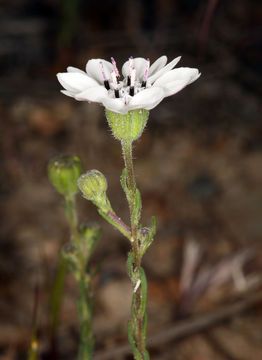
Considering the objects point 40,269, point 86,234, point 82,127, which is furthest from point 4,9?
point 86,234

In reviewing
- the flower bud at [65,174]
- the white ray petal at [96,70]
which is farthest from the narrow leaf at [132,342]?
the white ray petal at [96,70]

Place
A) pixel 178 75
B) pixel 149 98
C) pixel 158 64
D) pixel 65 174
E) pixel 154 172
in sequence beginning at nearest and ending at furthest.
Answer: pixel 149 98 → pixel 178 75 → pixel 158 64 → pixel 65 174 → pixel 154 172

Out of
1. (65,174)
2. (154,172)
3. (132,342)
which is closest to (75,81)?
(65,174)

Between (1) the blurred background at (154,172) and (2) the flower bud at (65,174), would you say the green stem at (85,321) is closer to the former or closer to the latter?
(2) the flower bud at (65,174)

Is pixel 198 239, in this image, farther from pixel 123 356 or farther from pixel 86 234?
pixel 86 234

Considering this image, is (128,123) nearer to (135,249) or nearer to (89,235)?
(135,249)

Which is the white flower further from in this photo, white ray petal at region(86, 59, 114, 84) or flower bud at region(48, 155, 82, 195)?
flower bud at region(48, 155, 82, 195)
